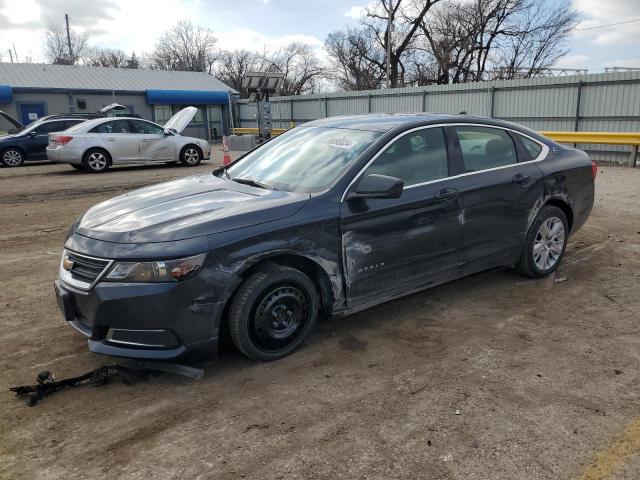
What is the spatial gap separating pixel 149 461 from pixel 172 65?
2479 inches

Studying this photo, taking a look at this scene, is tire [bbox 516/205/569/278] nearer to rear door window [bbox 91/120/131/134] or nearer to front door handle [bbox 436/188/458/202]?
front door handle [bbox 436/188/458/202]

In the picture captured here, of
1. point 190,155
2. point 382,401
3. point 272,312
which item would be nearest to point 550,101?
point 190,155

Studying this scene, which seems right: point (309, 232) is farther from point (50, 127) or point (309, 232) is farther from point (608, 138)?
point (50, 127)

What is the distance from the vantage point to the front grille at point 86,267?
327cm

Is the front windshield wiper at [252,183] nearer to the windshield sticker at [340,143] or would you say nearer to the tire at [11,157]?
the windshield sticker at [340,143]

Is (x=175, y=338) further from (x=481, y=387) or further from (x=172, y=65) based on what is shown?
(x=172, y=65)

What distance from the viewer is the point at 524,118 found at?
715 inches

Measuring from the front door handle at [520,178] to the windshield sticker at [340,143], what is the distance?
1618 millimetres

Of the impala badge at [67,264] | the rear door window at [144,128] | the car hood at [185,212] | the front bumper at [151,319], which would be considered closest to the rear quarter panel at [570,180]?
the car hood at [185,212]

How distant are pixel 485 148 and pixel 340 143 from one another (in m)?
1.41

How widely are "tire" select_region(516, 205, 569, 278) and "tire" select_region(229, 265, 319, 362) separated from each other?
242 centimetres

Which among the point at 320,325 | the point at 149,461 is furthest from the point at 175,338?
the point at 320,325

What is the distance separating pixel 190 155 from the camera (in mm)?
16031

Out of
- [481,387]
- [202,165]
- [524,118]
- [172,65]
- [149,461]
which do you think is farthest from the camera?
[172,65]
